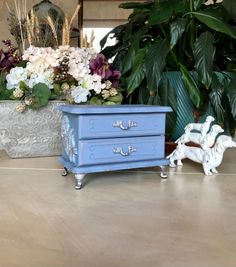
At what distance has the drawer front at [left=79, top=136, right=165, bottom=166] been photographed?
63cm

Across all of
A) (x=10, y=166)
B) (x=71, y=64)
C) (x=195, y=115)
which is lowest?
(x=10, y=166)

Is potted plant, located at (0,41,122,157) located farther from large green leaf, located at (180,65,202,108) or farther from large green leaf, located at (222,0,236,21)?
large green leaf, located at (222,0,236,21)

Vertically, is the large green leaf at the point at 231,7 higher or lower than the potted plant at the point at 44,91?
higher

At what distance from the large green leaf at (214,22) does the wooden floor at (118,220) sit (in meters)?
0.34

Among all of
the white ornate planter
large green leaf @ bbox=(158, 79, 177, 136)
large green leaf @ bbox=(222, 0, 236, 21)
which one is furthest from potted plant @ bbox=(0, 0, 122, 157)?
large green leaf @ bbox=(222, 0, 236, 21)

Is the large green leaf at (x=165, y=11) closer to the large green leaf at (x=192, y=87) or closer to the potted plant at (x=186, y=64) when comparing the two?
the potted plant at (x=186, y=64)

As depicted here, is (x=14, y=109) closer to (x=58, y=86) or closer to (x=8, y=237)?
(x=58, y=86)

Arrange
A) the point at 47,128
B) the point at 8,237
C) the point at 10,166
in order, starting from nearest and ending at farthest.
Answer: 1. the point at 8,237
2. the point at 10,166
3. the point at 47,128

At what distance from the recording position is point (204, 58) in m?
0.77

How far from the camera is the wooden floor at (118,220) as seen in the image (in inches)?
14.2

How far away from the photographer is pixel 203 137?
0.73 meters

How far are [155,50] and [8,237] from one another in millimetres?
570

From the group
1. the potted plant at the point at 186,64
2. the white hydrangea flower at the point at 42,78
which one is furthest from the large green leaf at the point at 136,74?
the white hydrangea flower at the point at 42,78

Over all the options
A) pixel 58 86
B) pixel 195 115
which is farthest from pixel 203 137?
pixel 58 86
